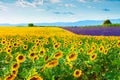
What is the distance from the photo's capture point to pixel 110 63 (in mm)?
6266

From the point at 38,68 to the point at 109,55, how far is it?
6.17 feet

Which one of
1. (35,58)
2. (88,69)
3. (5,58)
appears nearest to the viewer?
(88,69)

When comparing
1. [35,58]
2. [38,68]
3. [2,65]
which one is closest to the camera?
[38,68]

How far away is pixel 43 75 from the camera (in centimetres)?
489

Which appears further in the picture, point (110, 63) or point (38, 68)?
point (110, 63)

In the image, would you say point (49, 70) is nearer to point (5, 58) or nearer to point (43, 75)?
point (43, 75)

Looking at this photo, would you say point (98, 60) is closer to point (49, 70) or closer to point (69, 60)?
point (69, 60)

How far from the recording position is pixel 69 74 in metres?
4.99

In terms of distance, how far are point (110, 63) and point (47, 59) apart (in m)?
1.12

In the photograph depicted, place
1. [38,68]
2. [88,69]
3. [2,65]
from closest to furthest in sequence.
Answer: [38,68] → [88,69] → [2,65]

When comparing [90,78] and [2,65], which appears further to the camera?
[2,65]

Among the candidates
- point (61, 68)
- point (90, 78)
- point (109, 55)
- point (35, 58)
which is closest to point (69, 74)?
point (61, 68)

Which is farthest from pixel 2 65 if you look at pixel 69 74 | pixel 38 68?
pixel 69 74

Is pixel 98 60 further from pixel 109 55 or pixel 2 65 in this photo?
pixel 2 65
